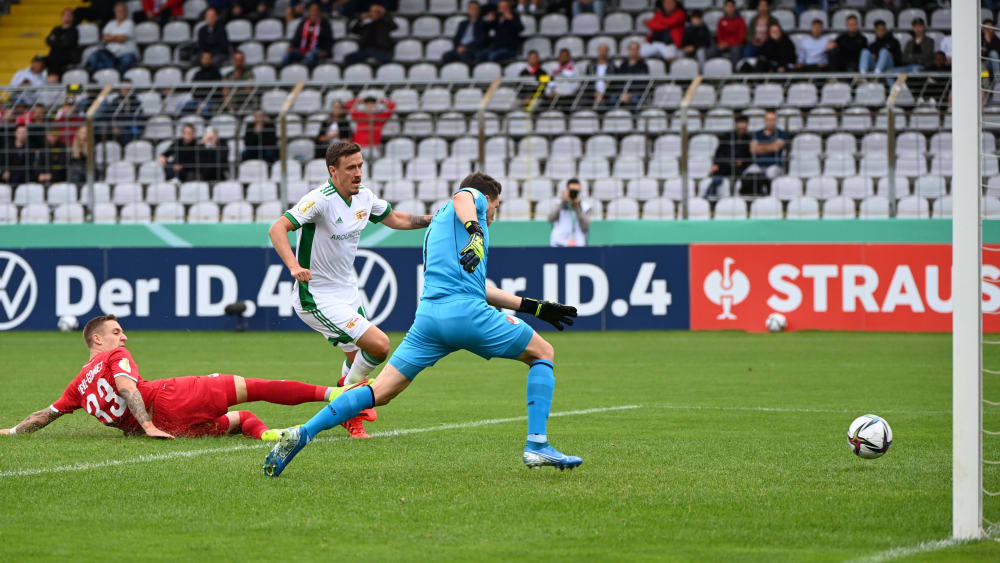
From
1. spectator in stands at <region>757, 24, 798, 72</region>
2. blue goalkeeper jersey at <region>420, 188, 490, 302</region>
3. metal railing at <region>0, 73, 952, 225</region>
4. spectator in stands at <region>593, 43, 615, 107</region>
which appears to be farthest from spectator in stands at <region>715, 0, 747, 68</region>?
blue goalkeeper jersey at <region>420, 188, 490, 302</region>

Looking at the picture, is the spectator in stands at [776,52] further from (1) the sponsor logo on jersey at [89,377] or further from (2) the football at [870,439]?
(1) the sponsor logo on jersey at [89,377]

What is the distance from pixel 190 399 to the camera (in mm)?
8594

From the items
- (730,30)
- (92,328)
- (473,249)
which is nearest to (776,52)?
(730,30)

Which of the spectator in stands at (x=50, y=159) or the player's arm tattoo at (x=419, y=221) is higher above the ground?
the spectator in stands at (x=50, y=159)

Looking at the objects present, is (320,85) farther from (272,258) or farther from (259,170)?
(272,258)

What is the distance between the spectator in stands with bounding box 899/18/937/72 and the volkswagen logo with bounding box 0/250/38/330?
14.7m

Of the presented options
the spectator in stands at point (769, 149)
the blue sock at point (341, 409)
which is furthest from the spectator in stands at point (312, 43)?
the blue sock at point (341, 409)

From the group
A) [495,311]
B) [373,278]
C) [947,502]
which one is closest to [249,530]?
[495,311]

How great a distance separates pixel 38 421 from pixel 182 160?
14.8 m

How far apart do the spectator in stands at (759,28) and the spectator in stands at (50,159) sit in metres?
12.1

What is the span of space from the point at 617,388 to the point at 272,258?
29.7ft

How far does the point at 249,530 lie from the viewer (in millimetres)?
5684

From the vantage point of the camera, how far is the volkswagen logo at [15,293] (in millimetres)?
20344

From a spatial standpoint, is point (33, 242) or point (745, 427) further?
point (33, 242)
